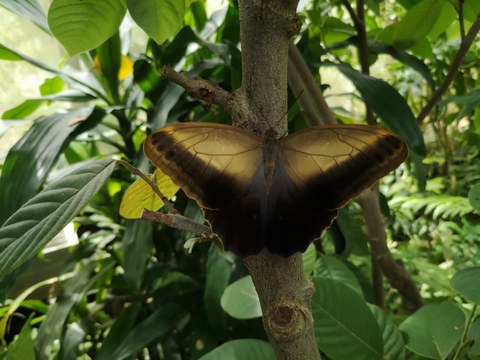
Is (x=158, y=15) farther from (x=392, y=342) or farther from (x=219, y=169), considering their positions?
(x=392, y=342)

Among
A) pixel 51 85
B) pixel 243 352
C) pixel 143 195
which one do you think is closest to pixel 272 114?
pixel 143 195

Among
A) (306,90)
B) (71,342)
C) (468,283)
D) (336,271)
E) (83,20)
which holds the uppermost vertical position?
(83,20)

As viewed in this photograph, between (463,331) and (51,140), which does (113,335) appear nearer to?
(51,140)

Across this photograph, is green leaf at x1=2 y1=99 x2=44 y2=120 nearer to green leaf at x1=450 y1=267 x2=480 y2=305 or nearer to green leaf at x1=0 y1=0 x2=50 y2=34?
green leaf at x1=0 y1=0 x2=50 y2=34

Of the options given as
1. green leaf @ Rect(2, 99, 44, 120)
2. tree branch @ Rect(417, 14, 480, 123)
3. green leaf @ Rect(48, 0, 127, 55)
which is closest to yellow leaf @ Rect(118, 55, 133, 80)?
green leaf @ Rect(2, 99, 44, 120)

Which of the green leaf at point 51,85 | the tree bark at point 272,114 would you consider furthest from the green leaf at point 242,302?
the green leaf at point 51,85

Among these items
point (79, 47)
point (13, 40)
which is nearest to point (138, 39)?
point (13, 40)

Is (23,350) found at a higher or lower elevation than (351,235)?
higher
